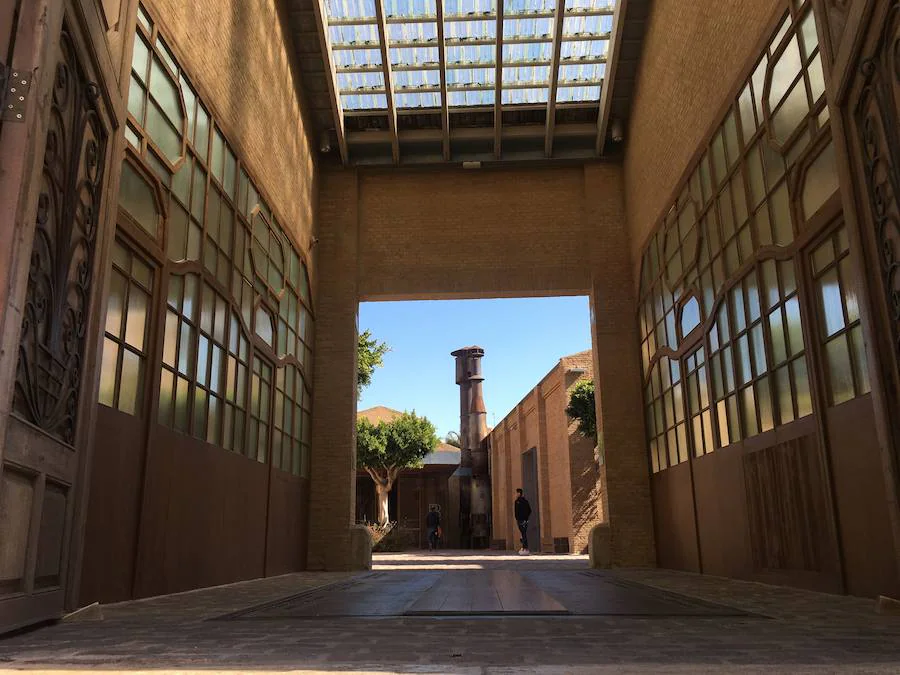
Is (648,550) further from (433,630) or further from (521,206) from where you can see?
(433,630)

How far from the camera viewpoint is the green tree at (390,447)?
2791 centimetres

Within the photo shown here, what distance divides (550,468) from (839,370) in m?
16.1

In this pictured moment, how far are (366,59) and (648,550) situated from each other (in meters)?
9.32

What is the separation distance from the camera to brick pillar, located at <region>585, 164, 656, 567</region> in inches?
478

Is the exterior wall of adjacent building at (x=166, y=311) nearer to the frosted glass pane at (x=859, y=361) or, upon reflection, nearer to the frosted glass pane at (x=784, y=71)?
the frosted glass pane at (x=859, y=361)

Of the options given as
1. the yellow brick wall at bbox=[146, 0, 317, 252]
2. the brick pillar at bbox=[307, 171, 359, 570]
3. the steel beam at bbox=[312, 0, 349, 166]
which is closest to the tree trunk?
the brick pillar at bbox=[307, 171, 359, 570]

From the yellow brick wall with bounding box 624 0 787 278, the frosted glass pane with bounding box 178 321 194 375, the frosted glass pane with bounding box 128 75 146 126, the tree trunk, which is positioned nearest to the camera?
the frosted glass pane with bounding box 128 75 146 126

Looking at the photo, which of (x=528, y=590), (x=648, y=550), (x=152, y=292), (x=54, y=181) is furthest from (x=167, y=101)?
(x=648, y=550)

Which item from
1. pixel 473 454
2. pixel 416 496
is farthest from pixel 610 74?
pixel 416 496

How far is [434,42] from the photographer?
12.5m

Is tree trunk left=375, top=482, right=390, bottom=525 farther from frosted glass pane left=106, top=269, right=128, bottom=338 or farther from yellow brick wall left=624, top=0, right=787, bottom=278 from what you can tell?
frosted glass pane left=106, top=269, right=128, bottom=338

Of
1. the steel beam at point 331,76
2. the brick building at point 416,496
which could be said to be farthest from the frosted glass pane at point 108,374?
the brick building at point 416,496

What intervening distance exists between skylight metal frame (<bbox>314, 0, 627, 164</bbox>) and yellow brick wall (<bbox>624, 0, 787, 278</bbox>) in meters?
0.76

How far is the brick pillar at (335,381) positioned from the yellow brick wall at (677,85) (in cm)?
505
